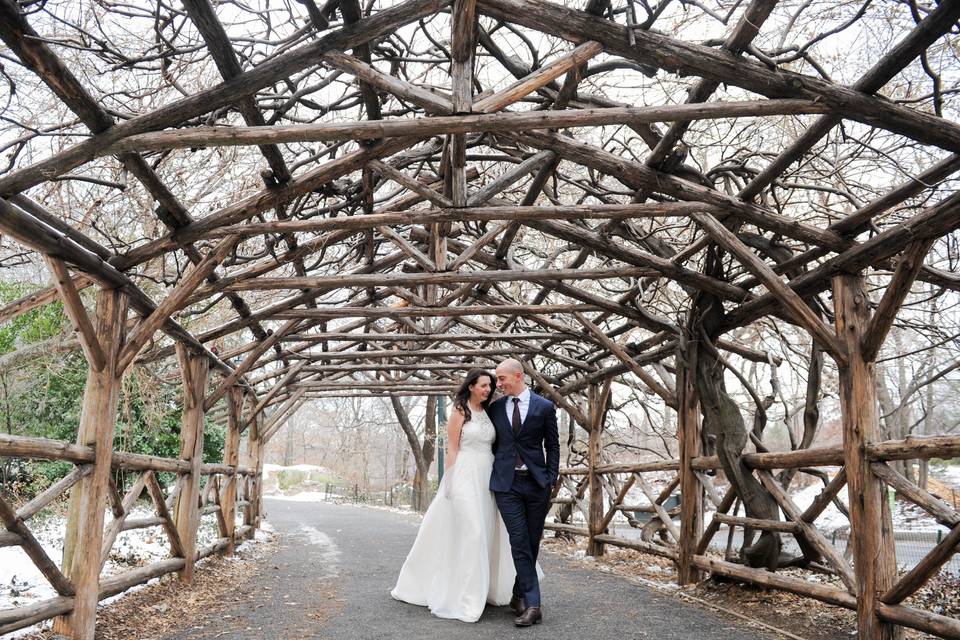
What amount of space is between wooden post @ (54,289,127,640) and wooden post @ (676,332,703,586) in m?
4.73

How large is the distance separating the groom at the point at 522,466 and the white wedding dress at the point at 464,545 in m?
0.19

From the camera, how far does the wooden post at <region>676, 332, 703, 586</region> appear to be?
6680 millimetres

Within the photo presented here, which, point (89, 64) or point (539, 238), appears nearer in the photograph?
point (89, 64)

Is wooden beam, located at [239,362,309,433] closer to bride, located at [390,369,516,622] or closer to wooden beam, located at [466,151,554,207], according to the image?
bride, located at [390,369,516,622]

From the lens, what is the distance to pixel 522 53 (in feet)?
24.2

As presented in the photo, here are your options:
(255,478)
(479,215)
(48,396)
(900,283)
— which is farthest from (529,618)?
(255,478)

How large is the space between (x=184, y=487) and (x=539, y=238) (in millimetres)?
6085

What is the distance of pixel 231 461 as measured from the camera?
396 inches

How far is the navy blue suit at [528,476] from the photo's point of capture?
16.8 ft

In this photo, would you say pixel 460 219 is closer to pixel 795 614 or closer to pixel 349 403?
pixel 795 614

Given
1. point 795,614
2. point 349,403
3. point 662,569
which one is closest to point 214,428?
point 662,569

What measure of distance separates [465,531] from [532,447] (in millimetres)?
765

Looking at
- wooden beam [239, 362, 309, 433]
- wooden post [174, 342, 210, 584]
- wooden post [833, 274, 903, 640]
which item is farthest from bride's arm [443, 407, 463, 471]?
wooden beam [239, 362, 309, 433]

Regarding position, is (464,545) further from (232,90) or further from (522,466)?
(232,90)
